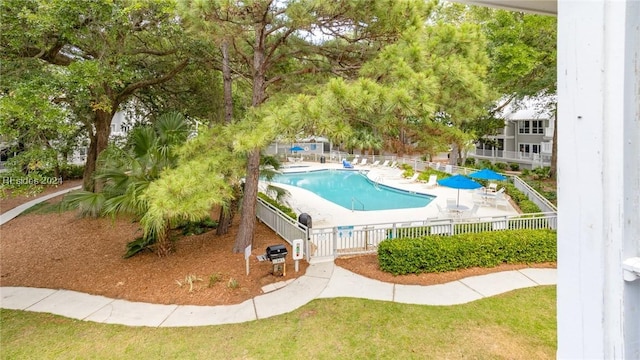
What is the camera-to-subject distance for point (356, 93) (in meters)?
5.18

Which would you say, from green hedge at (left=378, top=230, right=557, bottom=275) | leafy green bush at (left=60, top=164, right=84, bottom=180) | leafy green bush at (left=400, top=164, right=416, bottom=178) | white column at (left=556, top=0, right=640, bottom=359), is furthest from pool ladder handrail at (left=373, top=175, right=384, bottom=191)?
white column at (left=556, top=0, right=640, bottom=359)

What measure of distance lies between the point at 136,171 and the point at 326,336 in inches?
236

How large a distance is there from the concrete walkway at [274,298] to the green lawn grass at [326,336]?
10.2 inches

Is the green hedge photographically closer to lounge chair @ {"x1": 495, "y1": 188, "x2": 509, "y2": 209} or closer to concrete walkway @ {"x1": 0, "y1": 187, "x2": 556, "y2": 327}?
concrete walkway @ {"x1": 0, "y1": 187, "x2": 556, "y2": 327}

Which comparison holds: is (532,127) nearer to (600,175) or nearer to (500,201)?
(500,201)

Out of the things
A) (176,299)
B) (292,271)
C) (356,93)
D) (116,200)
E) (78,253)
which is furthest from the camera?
(78,253)

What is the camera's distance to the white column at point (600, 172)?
5.56ft

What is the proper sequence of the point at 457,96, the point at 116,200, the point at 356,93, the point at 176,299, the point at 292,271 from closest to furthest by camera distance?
1. the point at 356,93
2. the point at 457,96
3. the point at 176,299
4. the point at 116,200
5. the point at 292,271

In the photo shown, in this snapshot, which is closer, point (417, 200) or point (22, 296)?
point (22, 296)

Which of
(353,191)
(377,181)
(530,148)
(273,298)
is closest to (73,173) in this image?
(353,191)

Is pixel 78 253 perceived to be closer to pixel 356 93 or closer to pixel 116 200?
pixel 116 200

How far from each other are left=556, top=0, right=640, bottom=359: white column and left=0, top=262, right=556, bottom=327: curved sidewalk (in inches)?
220

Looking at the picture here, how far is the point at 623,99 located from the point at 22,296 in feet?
34.1

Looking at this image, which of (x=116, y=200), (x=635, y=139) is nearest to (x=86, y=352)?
(x=116, y=200)
